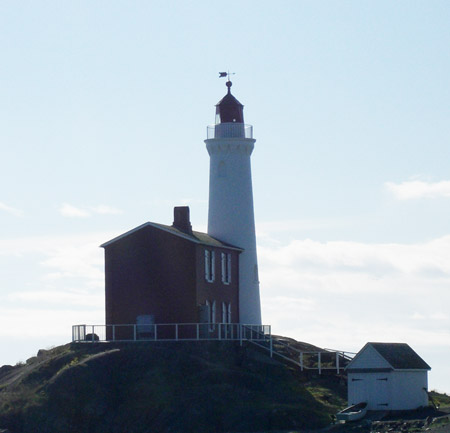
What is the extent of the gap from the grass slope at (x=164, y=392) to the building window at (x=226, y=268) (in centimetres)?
562

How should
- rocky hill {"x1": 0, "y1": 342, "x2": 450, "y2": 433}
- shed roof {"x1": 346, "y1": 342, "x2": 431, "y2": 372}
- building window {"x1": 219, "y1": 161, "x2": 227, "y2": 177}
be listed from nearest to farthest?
rocky hill {"x1": 0, "y1": 342, "x2": 450, "y2": 433}, shed roof {"x1": 346, "y1": 342, "x2": 431, "y2": 372}, building window {"x1": 219, "y1": 161, "x2": 227, "y2": 177}

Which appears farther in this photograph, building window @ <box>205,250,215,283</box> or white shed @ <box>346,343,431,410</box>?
building window @ <box>205,250,215,283</box>

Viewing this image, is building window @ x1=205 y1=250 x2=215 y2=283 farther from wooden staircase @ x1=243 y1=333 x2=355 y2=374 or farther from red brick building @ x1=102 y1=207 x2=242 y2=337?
wooden staircase @ x1=243 y1=333 x2=355 y2=374

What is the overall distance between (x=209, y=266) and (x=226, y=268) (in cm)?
242

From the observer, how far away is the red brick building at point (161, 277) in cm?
5738

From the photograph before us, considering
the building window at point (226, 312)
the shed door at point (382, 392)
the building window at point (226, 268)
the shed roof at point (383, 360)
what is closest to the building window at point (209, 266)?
the building window at point (226, 268)

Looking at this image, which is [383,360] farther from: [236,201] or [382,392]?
[236,201]

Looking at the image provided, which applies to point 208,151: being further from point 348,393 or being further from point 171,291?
point 348,393

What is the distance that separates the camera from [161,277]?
190ft

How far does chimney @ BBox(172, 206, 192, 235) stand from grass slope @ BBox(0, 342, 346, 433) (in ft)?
23.2

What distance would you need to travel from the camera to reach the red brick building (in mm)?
57375

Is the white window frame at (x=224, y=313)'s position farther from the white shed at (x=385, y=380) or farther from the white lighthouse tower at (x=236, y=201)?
the white shed at (x=385, y=380)

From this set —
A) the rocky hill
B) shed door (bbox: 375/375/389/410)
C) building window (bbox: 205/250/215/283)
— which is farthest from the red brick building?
shed door (bbox: 375/375/389/410)

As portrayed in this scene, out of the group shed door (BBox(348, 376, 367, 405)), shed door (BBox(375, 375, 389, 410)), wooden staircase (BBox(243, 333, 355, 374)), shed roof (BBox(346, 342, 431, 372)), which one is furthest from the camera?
wooden staircase (BBox(243, 333, 355, 374))
